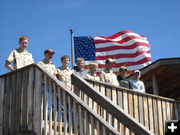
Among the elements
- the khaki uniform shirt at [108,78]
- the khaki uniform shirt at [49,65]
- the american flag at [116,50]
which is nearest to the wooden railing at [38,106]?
the khaki uniform shirt at [49,65]

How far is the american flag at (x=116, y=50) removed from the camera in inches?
704

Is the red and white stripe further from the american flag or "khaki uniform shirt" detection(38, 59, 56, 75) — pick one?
"khaki uniform shirt" detection(38, 59, 56, 75)

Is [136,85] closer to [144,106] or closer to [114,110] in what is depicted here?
[144,106]

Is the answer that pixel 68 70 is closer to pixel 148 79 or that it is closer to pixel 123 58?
pixel 148 79

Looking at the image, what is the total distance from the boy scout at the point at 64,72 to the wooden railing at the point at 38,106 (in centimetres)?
65

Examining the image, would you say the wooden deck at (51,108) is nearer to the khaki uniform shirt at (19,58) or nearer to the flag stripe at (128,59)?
the khaki uniform shirt at (19,58)

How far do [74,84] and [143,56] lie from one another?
11235 millimetres

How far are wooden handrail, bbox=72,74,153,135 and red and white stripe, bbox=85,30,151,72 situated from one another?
1081 cm

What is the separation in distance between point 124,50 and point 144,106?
1013 centimetres

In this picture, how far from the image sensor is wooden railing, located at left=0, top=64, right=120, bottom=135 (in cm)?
593

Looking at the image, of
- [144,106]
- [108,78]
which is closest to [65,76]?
[108,78]

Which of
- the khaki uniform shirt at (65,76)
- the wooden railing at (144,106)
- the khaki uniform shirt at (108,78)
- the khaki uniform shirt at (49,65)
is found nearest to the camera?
the khaki uniform shirt at (65,76)

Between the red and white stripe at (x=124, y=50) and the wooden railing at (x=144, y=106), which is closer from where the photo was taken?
the wooden railing at (x=144, y=106)

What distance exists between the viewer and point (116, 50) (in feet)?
60.3
